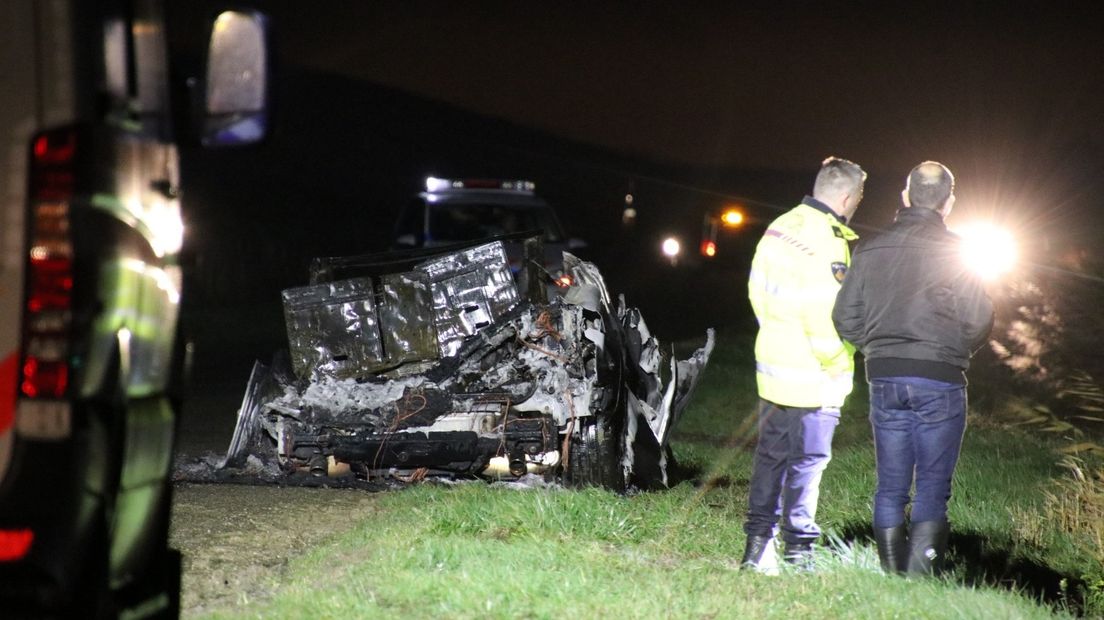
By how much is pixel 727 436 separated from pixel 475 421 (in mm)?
3629

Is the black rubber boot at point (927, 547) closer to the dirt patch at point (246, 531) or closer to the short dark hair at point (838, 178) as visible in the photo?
the short dark hair at point (838, 178)

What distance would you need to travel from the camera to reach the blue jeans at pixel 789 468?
549cm

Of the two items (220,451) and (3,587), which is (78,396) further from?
(220,451)

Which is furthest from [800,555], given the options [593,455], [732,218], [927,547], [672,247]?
[672,247]

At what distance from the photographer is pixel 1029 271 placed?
1050 centimetres

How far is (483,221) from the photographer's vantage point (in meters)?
12.3

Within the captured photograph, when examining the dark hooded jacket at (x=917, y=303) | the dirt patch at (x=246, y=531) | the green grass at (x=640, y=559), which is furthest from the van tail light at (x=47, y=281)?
the dark hooded jacket at (x=917, y=303)

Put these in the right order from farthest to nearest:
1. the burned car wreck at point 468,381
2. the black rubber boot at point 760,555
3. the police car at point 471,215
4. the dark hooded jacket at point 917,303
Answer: the police car at point 471,215, the burned car wreck at point 468,381, the black rubber boot at point 760,555, the dark hooded jacket at point 917,303

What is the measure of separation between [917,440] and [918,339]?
1.39 feet

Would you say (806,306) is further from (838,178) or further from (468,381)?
(468,381)

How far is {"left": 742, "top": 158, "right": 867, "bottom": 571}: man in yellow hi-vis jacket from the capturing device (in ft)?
17.8

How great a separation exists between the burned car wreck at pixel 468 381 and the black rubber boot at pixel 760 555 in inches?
66.1

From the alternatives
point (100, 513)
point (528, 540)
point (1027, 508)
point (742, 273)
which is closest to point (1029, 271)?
point (1027, 508)

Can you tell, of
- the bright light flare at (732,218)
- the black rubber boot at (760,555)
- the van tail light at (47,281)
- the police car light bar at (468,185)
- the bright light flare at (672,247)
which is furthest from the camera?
the bright light flare at (672,247)
